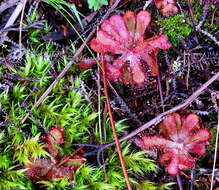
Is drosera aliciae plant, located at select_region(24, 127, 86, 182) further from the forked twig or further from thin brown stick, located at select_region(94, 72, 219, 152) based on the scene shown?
thin brown stick, located at select_region(94, 72, 219, 152)

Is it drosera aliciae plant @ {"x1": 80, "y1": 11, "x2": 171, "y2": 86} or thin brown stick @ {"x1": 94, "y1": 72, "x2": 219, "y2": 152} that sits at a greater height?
drosera aliciae plant @ {"x1": 80, "y1": 11, "x2": 171, "y2": 86}

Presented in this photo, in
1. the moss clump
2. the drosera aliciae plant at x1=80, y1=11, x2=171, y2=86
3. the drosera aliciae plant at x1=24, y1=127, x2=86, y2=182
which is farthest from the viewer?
the moss clump

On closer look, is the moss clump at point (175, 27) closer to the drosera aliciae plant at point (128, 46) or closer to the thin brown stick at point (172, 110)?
the drosera aliciae plant at point (128, 46)

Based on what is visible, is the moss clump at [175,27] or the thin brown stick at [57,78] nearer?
the thin brown stick at [57,78]

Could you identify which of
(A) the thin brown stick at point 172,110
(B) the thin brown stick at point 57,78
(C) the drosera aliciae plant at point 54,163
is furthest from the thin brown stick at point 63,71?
(A) the thin brown stick at point 172,110

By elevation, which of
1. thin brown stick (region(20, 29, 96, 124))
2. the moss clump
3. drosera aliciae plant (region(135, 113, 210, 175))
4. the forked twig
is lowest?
drosera aliciae plant (region(135, 113, 210, 175))

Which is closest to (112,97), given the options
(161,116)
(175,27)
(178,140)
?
(161,116)

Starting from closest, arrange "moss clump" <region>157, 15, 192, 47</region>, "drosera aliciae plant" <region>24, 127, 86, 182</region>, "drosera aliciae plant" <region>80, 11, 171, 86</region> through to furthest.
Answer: "drosera aliciae plant" <region>24, 127, 86, 182</region>
"drosera aliciae plant" <region>80, 11, 171, 86</region>
"moss clump" <region>157, 15, 192, 47</region>

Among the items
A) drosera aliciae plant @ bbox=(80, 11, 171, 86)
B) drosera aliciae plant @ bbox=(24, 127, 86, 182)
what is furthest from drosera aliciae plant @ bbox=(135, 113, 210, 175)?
drosera aliciae plant @ bbox=(24, 127, 86, 182)
